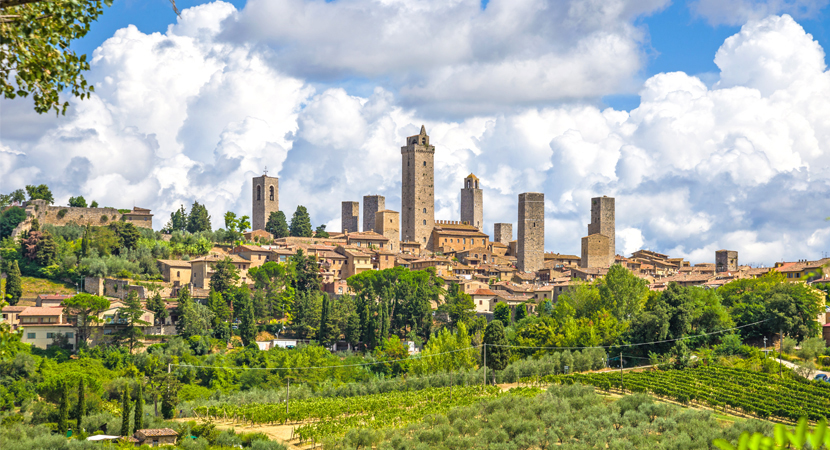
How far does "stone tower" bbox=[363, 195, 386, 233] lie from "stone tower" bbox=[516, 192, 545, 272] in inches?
708

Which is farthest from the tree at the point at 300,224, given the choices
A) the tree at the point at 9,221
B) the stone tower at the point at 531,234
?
the tree at the point at 9,221

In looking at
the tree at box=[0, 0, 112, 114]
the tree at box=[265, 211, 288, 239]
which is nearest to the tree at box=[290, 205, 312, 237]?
the tree at box=[265, 211, 288, 239]

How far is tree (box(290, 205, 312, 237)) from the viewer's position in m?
82.2

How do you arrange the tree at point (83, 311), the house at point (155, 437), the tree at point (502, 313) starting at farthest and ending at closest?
1. the tree at point (502, 313)
2. the tree at point (83, 311)
3. the house at point (155, 437)

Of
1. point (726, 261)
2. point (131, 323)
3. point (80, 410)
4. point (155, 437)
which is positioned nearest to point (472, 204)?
point (726, 261)

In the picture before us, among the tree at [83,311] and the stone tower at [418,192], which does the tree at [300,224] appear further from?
the tree at [83,311]

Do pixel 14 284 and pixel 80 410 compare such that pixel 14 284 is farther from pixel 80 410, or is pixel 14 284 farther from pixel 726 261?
pixel 726 261

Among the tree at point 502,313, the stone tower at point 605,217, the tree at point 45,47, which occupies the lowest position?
the tree at point 502,313

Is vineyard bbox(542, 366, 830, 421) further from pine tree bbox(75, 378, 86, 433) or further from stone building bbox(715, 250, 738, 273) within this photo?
stone building bbox(715, 250, 738, 273)

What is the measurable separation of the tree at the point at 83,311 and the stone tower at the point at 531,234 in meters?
43.6

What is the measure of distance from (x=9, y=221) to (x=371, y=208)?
39.9 meters

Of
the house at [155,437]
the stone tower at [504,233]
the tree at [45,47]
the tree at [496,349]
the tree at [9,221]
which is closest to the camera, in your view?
the tree at [45,47]

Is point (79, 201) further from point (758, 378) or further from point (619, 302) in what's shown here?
point (758, 378)

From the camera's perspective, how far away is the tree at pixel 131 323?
4875 centimetres
